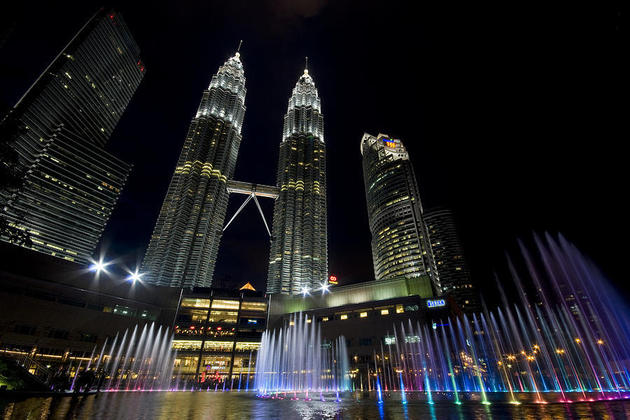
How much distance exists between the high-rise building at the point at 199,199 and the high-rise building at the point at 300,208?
28.1 m

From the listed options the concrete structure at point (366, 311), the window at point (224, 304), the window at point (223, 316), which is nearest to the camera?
the concrete structure at point (366, 311)

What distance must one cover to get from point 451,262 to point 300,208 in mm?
113978

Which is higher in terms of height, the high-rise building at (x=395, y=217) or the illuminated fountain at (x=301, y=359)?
the high-rise building at (x=395, y=217)

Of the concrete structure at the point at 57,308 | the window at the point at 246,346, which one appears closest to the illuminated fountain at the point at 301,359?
the window at the point at 246,346

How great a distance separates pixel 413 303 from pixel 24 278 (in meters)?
87.1

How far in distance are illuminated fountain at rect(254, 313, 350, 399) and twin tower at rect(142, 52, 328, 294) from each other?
32.5m

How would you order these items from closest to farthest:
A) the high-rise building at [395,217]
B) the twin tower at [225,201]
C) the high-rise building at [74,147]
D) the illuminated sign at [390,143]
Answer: the high-rise building at [74,147] → the high-rise building at [395,217] → the twin tower at [225,201] → the illuminated sign at [390,143]

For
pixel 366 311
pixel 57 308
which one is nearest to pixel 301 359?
pixel 366 311

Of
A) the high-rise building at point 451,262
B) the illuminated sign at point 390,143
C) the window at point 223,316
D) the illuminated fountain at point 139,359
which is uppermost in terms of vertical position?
the illuminated sign at point 390,143

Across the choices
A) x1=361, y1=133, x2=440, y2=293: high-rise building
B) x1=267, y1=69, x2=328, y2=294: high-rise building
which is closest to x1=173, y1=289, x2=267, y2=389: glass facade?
x1=267, y1=69, x2=328, y2=294: high-rise building

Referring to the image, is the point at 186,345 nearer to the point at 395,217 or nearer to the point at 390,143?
the point at 395,217

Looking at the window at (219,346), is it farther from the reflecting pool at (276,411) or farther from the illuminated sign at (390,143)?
the illuminated sign at (390,143)

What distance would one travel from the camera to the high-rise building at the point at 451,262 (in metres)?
167

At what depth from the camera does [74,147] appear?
4811 inches
